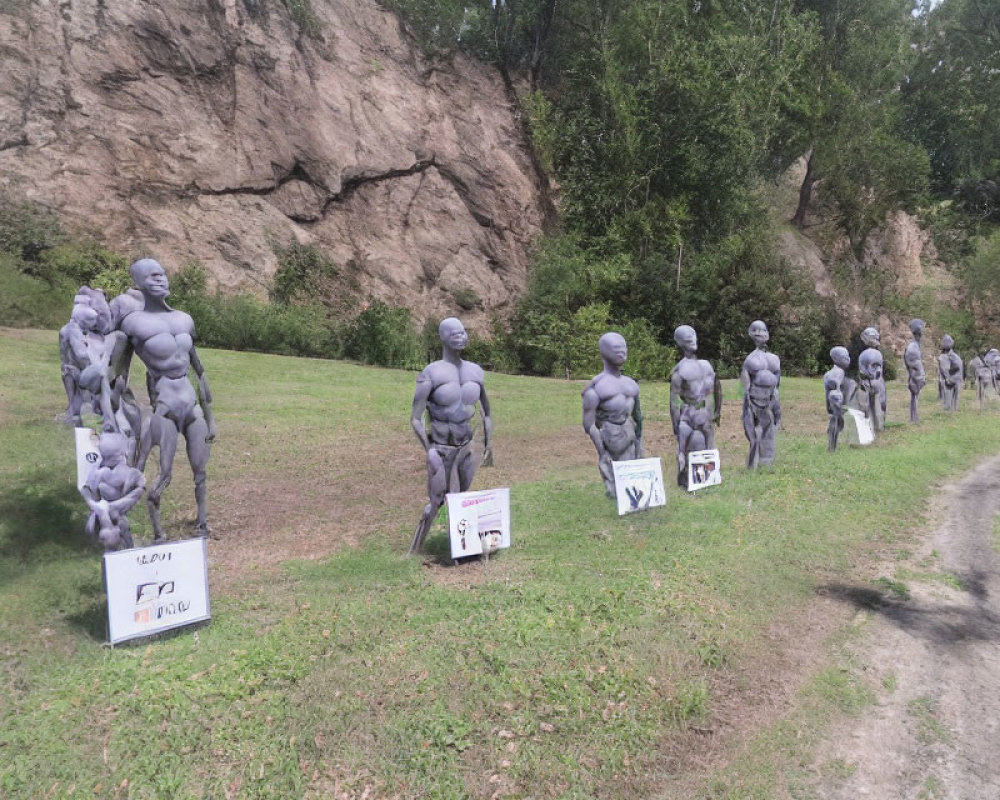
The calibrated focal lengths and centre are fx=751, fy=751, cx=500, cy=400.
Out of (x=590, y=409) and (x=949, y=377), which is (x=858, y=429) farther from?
(x=949, y=377)

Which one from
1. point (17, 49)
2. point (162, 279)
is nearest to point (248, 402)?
point (162, 279)

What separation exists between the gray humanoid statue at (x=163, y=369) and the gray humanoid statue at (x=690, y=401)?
6474 mm

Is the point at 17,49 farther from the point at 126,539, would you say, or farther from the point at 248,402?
the point at 126,539

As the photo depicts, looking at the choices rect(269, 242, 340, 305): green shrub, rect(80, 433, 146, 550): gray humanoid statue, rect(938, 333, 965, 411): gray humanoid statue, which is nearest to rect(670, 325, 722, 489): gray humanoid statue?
rect(80, 433, 146, 550): gray humanoid statue

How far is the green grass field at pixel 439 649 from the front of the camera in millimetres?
4672

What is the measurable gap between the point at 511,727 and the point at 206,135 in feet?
103

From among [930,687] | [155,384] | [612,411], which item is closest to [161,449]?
[155,384]

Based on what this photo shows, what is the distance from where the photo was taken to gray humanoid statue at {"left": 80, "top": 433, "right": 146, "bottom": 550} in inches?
251

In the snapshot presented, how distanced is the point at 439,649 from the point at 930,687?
387 centimetres

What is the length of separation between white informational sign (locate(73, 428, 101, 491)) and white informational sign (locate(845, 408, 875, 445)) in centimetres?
1285

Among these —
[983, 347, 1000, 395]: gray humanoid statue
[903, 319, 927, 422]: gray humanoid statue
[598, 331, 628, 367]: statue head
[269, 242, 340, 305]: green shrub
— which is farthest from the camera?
[269, 242, 340, 305]: green shrub

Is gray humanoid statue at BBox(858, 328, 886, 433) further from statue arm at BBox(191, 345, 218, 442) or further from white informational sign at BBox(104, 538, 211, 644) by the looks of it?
white informational sign at BBox(104, 538, 211, 644)

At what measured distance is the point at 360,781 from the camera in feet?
14.9

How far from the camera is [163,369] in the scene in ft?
26.2
